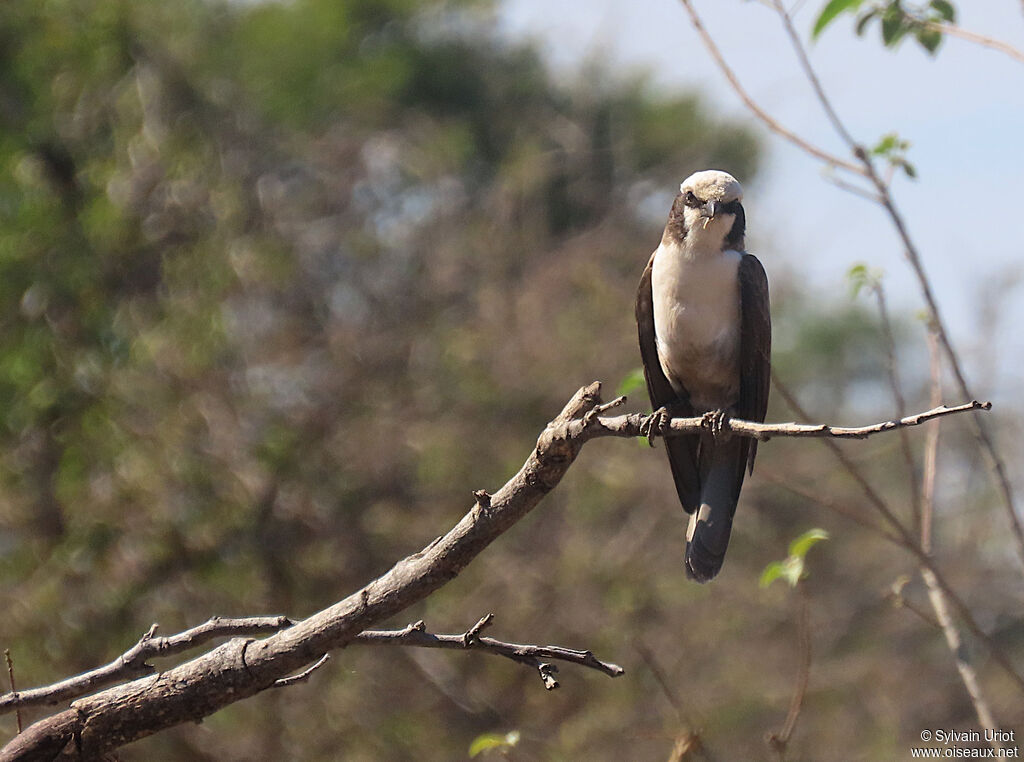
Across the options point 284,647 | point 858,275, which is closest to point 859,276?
point 858,275

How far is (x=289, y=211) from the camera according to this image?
25.8 ft

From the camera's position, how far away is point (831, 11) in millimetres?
2965

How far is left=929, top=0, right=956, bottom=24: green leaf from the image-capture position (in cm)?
304

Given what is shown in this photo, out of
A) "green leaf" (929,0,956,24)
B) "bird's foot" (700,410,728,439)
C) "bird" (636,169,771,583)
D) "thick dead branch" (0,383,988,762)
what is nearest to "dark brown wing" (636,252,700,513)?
"bird" (636,169,771,583)

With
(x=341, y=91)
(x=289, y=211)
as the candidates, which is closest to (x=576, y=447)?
(x=289, y=211)

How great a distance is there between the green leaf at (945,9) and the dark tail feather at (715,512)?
1.36 metres

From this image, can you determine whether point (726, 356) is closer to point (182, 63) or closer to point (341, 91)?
point (182, 63)

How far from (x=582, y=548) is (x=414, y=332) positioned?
1.78m

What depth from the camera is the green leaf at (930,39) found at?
3100 mm

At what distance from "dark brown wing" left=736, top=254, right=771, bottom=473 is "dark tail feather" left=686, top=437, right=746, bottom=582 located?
0.26 feet

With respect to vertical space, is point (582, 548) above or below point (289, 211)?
below

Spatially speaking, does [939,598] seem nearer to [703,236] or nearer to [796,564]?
[796,564]

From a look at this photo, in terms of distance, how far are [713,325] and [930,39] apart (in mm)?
992

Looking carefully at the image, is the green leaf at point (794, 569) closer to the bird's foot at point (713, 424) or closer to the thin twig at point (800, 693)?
the thin twig at point (800, 693)
